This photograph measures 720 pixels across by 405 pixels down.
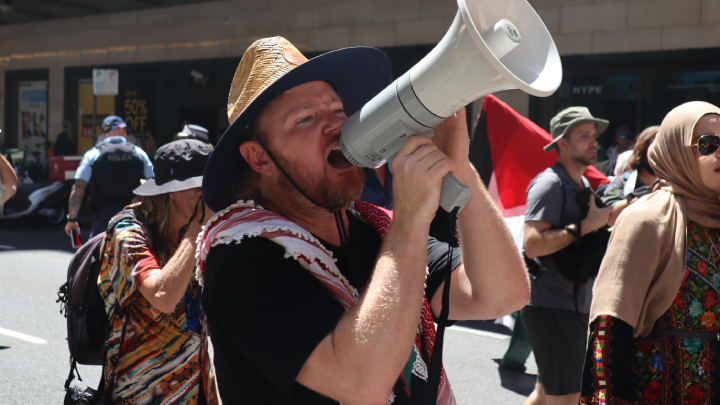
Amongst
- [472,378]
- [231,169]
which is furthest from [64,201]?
[231,169]

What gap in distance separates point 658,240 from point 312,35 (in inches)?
477

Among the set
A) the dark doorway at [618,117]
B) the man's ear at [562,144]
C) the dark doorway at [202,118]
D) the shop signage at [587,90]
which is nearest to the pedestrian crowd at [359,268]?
the man's ear at [562,144]

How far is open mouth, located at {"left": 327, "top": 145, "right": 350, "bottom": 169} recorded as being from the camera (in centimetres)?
171

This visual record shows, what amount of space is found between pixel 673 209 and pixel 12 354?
513 centimetres

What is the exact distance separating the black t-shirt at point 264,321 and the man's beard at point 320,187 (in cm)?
23

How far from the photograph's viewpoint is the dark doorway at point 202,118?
1619 cm

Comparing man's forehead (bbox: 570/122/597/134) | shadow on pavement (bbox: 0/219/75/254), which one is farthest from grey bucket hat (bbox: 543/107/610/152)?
shadow on pavement (bbox: 0/219/75/254)

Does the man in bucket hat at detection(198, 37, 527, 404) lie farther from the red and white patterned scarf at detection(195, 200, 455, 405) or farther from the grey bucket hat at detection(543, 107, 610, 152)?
the grey bucket hat at detection(543, 107, 610, 152)

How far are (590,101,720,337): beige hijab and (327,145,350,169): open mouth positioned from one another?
4.30ft

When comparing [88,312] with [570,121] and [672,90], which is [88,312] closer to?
[570,121]

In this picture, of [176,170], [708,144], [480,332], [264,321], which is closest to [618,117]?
[480,332]

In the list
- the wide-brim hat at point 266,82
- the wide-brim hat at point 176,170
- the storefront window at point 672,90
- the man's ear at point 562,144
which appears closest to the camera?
the wide-brim hat at point 266,82

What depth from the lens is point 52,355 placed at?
213 inches

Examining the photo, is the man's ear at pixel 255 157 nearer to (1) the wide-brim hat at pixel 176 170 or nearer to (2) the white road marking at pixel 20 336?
(1) the wide-brim hat at pixel 176 170
